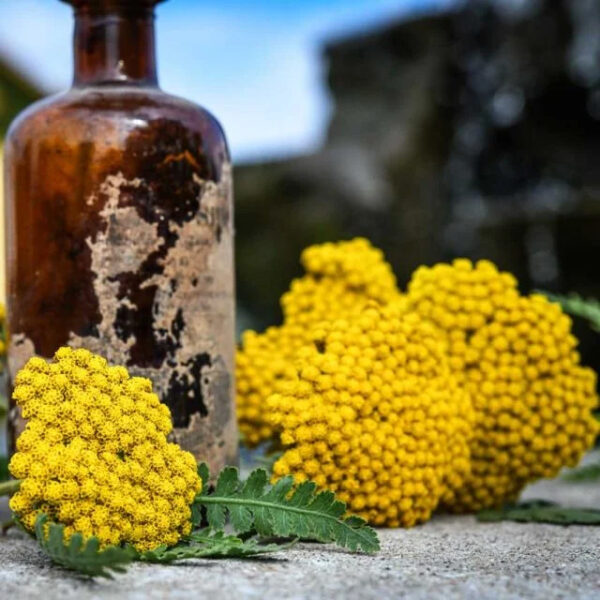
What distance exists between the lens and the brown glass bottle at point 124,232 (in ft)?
5.75

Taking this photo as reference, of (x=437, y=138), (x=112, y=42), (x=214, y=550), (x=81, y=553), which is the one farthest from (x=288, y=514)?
(x=437, y=138)

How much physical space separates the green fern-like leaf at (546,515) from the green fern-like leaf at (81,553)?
0.91 metres

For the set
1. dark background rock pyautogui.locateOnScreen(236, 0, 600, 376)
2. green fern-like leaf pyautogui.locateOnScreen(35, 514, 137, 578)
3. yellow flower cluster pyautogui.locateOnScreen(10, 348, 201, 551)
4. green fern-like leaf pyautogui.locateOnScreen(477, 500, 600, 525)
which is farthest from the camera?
dark background rock pyautogui.locateOnScreen(236, 0, 600, 376)

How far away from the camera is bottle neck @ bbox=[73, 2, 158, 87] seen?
1906mm

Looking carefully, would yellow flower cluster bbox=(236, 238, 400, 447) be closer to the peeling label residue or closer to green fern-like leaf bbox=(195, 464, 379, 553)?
the peeling label residue

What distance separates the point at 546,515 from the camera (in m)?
1.93

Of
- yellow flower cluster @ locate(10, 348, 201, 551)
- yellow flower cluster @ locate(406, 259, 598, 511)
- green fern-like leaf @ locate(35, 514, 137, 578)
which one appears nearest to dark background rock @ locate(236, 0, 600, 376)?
yellow flower cluster @ locate(406, 259, 598, 511)

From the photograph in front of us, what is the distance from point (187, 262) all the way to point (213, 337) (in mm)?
158

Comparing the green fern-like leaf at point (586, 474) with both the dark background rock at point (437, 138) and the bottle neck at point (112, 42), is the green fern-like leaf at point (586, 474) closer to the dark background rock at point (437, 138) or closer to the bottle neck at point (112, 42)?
the bottle neck at point (112, 42)

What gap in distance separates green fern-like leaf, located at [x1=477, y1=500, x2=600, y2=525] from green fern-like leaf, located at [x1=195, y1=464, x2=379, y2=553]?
51 centimetres

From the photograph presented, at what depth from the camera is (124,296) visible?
5.78 ft

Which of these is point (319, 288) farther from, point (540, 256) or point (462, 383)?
point (540, 256)

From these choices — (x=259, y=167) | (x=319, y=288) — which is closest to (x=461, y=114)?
(x=259, y=167)

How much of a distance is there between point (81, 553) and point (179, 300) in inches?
26.1
